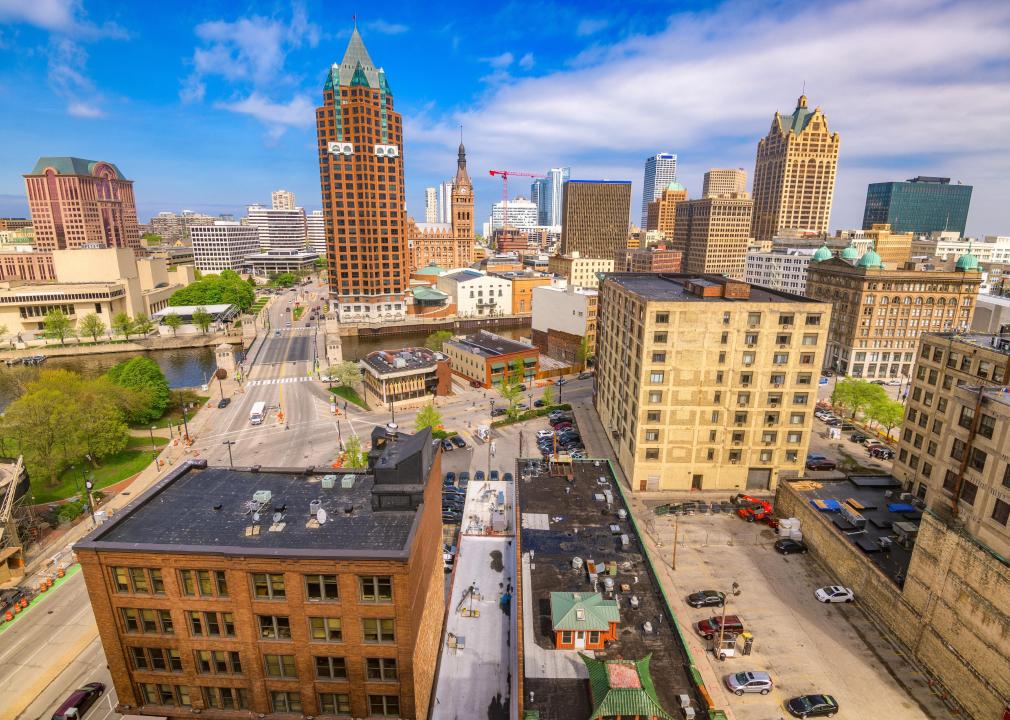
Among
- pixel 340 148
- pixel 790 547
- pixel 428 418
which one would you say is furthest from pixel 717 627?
pixel 340 148

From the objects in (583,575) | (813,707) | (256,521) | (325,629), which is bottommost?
(813,707)

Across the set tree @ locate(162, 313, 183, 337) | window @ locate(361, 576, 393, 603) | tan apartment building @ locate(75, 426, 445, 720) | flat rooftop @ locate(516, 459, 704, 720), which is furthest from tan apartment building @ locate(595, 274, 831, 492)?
tree @ locate(162, 313, 183, 337)

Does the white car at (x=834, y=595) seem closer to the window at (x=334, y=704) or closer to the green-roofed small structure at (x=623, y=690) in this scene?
the green-roofed small structure at (x=623, y=690)

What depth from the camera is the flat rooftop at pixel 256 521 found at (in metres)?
27.1

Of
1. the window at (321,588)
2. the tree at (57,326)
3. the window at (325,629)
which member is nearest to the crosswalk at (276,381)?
the tree at (57,326)

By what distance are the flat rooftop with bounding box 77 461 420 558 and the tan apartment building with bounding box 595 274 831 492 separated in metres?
40.6

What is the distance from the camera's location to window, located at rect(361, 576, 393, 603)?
27016 millimetres

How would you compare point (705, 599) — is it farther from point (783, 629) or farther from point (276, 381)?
point (276, 381)

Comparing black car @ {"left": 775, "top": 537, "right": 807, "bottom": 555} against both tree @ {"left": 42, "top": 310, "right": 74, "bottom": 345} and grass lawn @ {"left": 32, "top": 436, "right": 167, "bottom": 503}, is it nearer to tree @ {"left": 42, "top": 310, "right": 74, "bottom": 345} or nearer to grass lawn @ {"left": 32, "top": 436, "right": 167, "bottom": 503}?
grass lawn @ {"left": 32, "top": 436, "right": 167, "bottom": 503}

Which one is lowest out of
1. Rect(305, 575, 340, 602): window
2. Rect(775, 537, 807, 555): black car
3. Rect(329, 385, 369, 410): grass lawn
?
Rect(775, 537, 807, 555): black car

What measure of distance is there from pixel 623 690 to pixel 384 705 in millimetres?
13455

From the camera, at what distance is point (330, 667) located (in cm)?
2892

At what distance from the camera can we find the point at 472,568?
50.1 m

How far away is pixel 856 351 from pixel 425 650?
11835 centimetres
